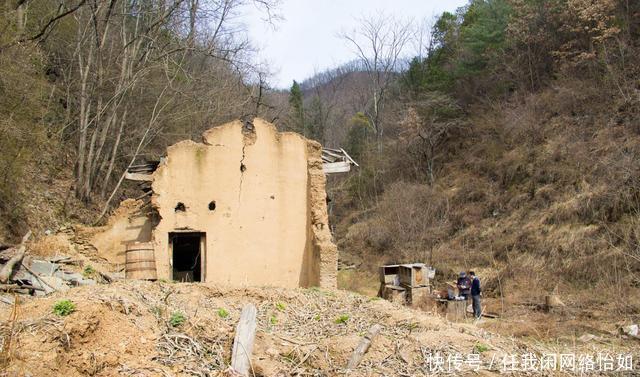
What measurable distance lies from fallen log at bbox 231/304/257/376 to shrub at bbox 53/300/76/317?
188cm

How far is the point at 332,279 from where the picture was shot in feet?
43.7

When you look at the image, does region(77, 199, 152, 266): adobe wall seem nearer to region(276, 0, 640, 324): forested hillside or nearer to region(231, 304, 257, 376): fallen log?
region(231, 304, 257, 376): fallen log

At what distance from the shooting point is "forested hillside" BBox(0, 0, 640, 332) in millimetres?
17625

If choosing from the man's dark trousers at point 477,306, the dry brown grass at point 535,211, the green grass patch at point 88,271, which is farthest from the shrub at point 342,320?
the man's dark trousers at point 477,306

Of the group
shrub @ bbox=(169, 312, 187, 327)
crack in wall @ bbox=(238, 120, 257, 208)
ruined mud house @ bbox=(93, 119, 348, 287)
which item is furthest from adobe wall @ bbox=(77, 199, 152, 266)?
shrub @ bbox=(169, 312, 187, 327)

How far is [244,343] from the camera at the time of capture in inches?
268

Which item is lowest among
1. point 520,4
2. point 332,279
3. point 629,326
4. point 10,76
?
point 629,326

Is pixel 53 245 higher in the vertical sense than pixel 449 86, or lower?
lower

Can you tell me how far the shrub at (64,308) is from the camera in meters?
6.63

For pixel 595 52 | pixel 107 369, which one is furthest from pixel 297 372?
pixel 595 52

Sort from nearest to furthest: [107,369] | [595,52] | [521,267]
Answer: [107,369] → [521,267] → [595,52]

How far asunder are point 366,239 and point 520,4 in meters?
15.3

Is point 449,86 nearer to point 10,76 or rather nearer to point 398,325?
point 10,76

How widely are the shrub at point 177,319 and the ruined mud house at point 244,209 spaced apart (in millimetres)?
6111
